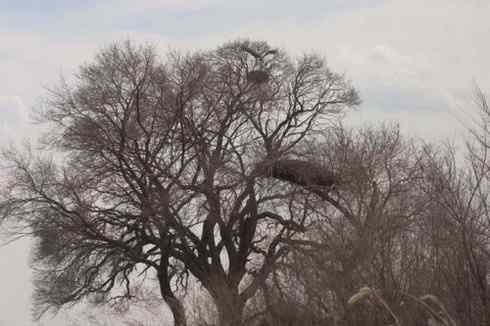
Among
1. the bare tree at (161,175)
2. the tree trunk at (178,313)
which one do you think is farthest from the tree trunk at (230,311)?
the bare tree at (161,175)

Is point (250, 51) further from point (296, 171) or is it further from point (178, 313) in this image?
point (178, 313)

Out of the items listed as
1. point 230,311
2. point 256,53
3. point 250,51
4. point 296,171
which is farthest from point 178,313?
point 256,53

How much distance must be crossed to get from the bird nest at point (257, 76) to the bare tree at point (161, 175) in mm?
177

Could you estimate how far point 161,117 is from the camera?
93.6ft

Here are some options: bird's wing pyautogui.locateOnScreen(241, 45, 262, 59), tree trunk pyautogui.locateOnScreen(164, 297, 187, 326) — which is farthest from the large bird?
tree trunk pyautogui.locateOnScreen(164, 297, 187, 326)

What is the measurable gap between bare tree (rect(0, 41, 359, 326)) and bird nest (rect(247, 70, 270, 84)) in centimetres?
18

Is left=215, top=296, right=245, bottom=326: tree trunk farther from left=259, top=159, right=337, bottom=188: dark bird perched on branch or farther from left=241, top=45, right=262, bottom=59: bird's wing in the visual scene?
left=241, top=45, right=262, bottom=59: bird's wing

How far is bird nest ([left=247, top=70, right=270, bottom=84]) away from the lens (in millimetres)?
29797

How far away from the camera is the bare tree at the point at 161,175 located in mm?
28375

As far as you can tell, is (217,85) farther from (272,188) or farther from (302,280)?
(302,280)

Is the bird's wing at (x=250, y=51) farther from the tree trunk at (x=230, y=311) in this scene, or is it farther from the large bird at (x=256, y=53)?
the tree trunk at (x=230, y=311)

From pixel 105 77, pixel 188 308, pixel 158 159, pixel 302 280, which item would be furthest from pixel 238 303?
pixel 105 77

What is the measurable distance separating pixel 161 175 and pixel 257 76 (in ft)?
16.1

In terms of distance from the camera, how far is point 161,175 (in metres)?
28.3
